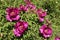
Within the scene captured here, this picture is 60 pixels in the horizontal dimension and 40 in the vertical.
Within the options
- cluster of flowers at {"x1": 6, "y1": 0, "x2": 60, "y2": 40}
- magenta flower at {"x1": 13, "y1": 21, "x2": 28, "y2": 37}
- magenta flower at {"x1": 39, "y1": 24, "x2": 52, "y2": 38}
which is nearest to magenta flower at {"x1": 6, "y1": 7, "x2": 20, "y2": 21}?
cluster of flowers at {"x1": 6, "y1": 0, "x2": 60, "y2": 40}

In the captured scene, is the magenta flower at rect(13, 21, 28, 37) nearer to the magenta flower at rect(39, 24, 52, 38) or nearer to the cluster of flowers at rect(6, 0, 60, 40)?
the cluster of flowers at rect(6, 0, 60, 40)

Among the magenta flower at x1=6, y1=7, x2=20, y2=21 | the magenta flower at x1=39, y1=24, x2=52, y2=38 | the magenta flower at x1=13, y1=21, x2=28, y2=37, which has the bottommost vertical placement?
the magenta flower at x1=39, y1=24, x2=52, y2=38

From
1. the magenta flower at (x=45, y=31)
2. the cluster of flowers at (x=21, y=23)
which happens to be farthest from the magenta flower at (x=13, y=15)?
the magenta flower at (x=45, y=31)

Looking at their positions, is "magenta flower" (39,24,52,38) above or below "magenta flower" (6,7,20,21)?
below

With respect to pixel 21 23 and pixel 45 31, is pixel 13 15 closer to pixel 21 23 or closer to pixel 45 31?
pixel 21 23

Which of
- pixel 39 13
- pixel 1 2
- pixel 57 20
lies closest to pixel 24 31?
pixel 39 13

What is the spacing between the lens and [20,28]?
3.58 meters

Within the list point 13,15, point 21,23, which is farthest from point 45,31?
point 13,15

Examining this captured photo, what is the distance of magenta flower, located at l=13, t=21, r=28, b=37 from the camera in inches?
140

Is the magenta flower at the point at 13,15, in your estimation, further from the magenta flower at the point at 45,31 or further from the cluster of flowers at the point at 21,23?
the magenta flower at the point at 45,31

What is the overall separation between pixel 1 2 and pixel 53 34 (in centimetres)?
104

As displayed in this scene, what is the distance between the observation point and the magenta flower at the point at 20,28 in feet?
11.7

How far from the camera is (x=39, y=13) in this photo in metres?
3.86

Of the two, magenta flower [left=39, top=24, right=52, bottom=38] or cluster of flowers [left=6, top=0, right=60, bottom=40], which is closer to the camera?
cluster of flowers [left=6, top=0, right=60, bottom=40]
